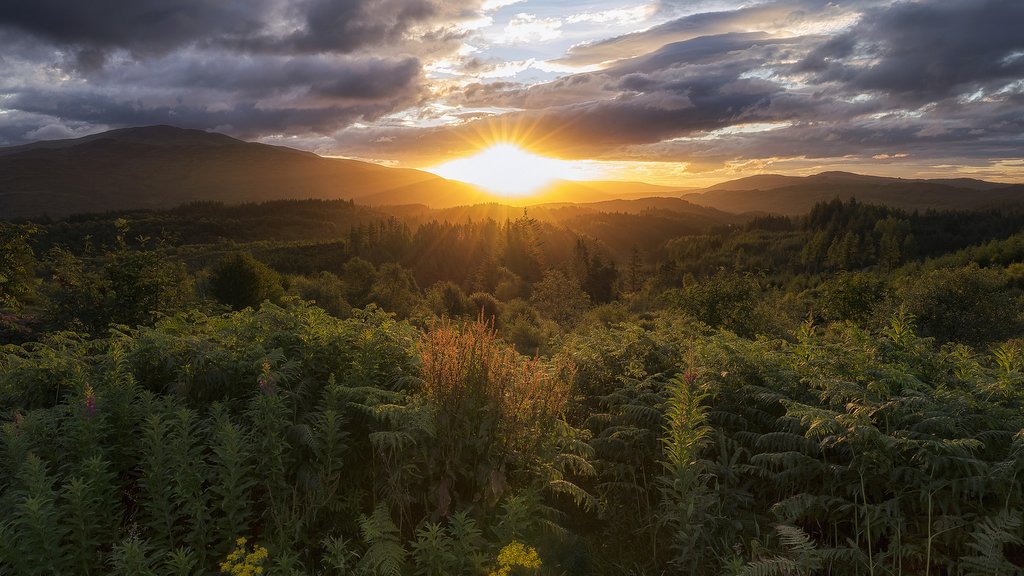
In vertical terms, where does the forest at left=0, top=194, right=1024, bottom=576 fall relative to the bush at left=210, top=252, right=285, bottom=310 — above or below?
above

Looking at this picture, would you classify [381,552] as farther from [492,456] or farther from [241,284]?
[241,284]

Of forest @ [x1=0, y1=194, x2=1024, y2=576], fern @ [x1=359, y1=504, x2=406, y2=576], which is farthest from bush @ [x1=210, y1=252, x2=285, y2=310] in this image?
fern @ [x1=359, y1=504, x2=406, y2=576]

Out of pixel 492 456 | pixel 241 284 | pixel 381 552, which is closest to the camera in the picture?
pixel 381 552

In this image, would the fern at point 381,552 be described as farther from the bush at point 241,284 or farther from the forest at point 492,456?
the bush at point 241,284

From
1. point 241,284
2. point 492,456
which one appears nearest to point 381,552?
point 492,456

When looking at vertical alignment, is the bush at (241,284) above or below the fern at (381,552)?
below

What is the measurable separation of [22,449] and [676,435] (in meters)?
5.44

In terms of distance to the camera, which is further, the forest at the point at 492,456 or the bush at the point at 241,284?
the bush at the point at 241,284

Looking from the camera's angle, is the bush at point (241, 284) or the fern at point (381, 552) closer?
the fern at point (381, 552)

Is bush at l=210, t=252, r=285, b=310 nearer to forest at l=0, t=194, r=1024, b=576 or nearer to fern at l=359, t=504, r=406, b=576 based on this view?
forest at l=0, t=194, r=1024, b=576

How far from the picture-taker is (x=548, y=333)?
84.6ft

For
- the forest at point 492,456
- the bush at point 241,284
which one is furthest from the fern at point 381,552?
the bush at point 241,284

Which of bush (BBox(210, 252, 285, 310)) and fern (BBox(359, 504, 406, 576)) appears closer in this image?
fern (BBox(359, 504, 406, 576))

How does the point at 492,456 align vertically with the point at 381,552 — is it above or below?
above
